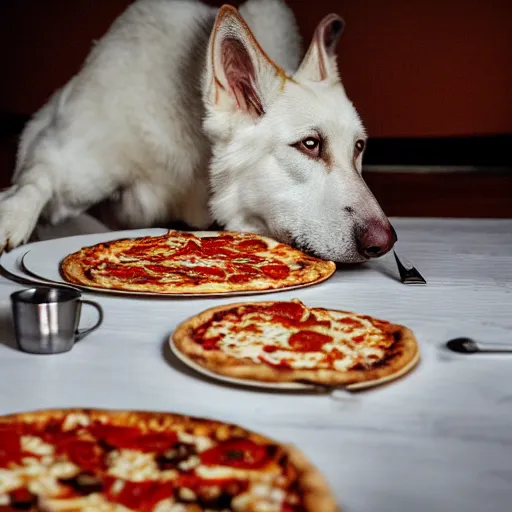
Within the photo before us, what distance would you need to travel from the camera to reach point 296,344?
1102 mm

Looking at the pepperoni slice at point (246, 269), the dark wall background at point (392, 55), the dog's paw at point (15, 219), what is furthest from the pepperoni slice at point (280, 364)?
the dark wall background at point (392, 55)

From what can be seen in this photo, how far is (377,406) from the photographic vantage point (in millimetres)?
951

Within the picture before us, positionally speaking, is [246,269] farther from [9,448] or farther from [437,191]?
[437,191]

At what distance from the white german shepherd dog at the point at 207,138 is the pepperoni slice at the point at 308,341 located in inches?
25.9

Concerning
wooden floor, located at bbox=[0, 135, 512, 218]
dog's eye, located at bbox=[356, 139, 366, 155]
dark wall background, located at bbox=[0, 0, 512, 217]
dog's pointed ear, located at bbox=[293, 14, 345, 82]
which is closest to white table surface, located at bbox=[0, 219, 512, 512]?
dog's eye, located at bbox=[356, 139, 366, 155]

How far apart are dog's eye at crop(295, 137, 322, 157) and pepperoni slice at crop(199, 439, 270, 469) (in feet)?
4.34

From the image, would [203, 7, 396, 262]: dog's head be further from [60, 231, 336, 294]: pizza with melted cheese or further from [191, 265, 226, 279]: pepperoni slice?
[191, 265, 226, 279]: pepperoni slice

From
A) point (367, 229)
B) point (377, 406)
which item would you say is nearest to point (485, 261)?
point (367, 229)

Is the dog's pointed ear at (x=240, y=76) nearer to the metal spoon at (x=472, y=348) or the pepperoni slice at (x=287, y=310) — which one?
the pepperoni slice at (x=287, y=310)

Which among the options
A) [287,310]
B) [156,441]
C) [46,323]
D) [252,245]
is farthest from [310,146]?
[156,441]

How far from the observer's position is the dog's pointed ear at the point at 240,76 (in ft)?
6.70

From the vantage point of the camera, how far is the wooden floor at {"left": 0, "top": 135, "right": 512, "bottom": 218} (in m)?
3.63

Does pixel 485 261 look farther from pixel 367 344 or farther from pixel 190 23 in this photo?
pixel 190 23

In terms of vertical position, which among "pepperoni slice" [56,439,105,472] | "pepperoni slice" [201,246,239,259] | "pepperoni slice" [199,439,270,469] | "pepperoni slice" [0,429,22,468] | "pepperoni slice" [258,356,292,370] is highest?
"pepperoni slice" [0,429,22,468]
